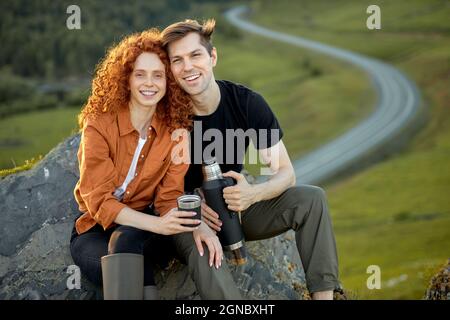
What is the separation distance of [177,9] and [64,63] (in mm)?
31348

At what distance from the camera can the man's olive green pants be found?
17.6 feet

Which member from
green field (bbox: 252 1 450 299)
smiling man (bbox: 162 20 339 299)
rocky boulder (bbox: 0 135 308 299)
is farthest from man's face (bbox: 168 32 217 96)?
green field (bbox: 252 1 450 299)

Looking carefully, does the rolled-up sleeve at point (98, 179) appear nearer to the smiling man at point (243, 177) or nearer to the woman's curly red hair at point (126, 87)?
the woman's curly red hair at point (126, 87)

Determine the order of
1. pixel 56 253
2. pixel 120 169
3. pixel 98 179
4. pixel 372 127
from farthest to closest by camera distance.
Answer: pixel 372 127
pixel 56 253
pixel 120 169
pixel 98 179

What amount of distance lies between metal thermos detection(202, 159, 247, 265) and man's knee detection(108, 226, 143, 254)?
806 mm

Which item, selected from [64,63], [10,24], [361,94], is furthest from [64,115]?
[361,94]

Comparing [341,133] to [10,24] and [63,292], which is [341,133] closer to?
[63,292]

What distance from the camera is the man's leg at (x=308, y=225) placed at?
19.1ft

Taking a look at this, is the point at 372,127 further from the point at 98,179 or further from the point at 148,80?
the point at 98,179

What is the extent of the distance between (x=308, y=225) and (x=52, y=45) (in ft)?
334

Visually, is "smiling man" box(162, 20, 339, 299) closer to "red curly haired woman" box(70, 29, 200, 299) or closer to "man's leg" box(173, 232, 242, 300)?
"man's leg" box(173, 232, 242, 300)

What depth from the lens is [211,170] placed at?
5699mm

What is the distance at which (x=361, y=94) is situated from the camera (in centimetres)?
7681

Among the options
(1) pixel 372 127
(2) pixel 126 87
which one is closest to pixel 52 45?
(1) pixel 372 127
